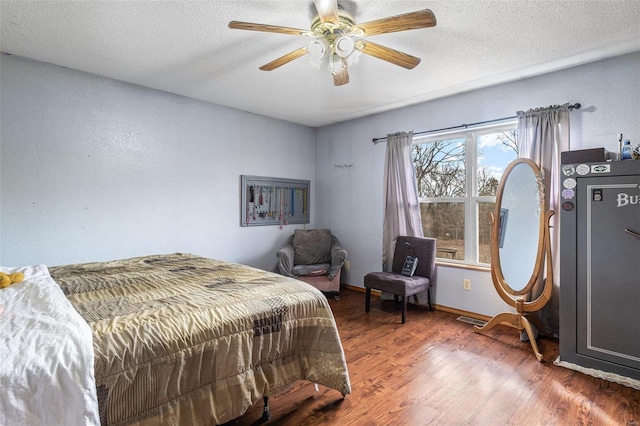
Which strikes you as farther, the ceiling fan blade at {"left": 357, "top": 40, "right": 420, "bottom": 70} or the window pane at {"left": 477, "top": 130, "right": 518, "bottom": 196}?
the window pane at {"left": 477, "top": 130, "right": 518, "bottom": 196}

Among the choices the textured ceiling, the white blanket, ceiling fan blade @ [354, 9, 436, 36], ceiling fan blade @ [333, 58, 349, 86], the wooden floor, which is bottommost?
the wooden floor

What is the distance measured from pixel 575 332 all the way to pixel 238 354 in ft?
7.91

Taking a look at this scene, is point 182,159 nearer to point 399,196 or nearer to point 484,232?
point 399,196

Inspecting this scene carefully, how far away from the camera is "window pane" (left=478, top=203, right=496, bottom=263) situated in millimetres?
3412

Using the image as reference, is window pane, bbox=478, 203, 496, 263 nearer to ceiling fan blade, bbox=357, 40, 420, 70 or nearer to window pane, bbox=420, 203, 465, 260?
window pane, bbox=420, 203, 465, 260

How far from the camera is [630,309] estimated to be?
2146mm

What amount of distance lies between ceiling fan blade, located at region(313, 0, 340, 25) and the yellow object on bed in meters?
1.52

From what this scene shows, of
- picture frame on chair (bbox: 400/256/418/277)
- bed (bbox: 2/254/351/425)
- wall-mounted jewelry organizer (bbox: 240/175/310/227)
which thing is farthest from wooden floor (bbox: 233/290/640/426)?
wall-mounted jewelry organizer (bbox: 240/175/310/227)

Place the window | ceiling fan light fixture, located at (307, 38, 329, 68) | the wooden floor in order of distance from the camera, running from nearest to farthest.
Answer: the wooden floor → ceiling fan light fixture, located at (307, 38, 329, 68) → the window

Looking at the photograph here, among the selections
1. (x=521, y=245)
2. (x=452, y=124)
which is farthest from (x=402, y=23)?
(x=521, y=245)

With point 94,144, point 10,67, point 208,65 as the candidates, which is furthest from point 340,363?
point 10,67

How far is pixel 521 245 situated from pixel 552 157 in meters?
0.81

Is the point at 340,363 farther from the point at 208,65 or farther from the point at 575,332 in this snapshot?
the point at 208,65

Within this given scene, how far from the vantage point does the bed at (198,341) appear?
3.88ft
